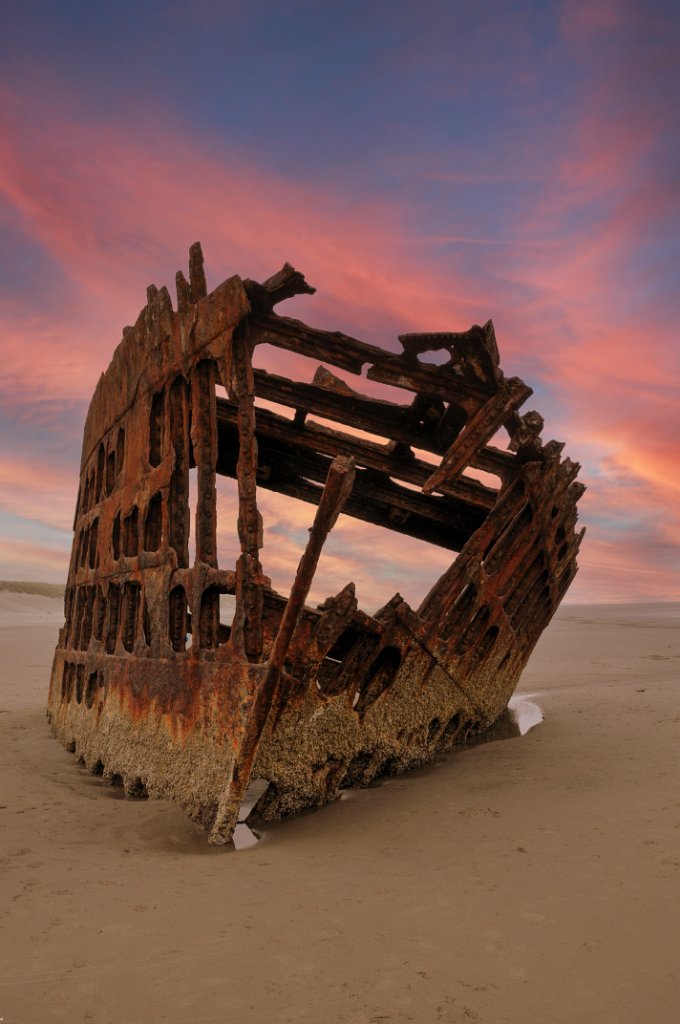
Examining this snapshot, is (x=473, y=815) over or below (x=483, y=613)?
below

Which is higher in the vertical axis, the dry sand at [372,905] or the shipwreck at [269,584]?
the shipwreck at [269,584]

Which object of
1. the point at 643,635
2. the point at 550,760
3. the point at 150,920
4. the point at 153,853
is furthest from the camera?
the point at 643,635

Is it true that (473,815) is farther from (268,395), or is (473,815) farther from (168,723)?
(268,395)

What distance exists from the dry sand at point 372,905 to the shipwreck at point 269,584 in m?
0.44

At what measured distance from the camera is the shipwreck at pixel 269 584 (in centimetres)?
457

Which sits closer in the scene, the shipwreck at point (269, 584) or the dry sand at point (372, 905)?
the dry sand at point (372, 905)

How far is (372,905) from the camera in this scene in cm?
320

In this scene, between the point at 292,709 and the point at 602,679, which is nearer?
the point at 292,709

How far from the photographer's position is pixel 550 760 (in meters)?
6.20

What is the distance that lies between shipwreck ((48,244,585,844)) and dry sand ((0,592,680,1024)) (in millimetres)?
436

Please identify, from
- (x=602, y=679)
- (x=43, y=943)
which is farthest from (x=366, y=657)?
Answer: (x=602, y=679)

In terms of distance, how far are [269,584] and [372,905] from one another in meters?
2.04

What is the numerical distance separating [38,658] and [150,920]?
21000mm

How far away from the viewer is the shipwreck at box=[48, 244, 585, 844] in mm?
4570
